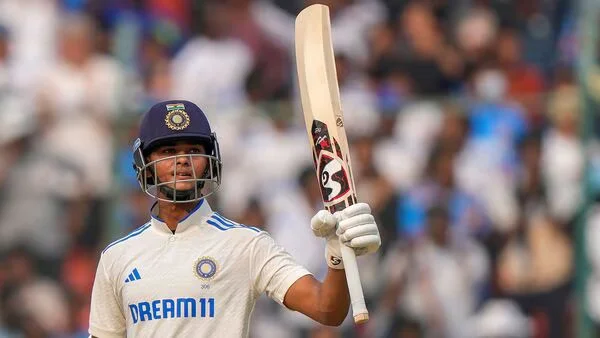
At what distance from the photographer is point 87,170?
10.5 metres

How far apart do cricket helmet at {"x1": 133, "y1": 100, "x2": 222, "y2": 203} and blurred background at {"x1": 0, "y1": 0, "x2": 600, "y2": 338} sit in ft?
14.5

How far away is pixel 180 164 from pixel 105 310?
67 centimetres

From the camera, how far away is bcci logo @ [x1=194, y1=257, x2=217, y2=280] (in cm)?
499

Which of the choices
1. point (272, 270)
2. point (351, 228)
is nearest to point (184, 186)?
point (272, 270)

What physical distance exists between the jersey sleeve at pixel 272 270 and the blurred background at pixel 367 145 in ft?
14.5

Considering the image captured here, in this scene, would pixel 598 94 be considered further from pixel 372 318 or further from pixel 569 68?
pixel 372 318

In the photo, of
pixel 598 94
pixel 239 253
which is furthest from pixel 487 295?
pixel 239 253

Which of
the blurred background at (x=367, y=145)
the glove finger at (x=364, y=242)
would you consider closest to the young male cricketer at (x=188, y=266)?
the glove finger at (x=364, y=242)

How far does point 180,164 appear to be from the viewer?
16.6 feet

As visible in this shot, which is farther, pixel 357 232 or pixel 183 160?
pixel 183 160

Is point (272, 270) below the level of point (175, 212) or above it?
below

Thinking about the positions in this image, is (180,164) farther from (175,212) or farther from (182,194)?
(175,212)

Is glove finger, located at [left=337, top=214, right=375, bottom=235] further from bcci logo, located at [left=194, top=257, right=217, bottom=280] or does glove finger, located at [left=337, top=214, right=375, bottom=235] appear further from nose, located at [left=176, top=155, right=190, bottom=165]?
nose, located at [left=176, top=155, right=190, bottom=165]

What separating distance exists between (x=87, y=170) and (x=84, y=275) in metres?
0.83
